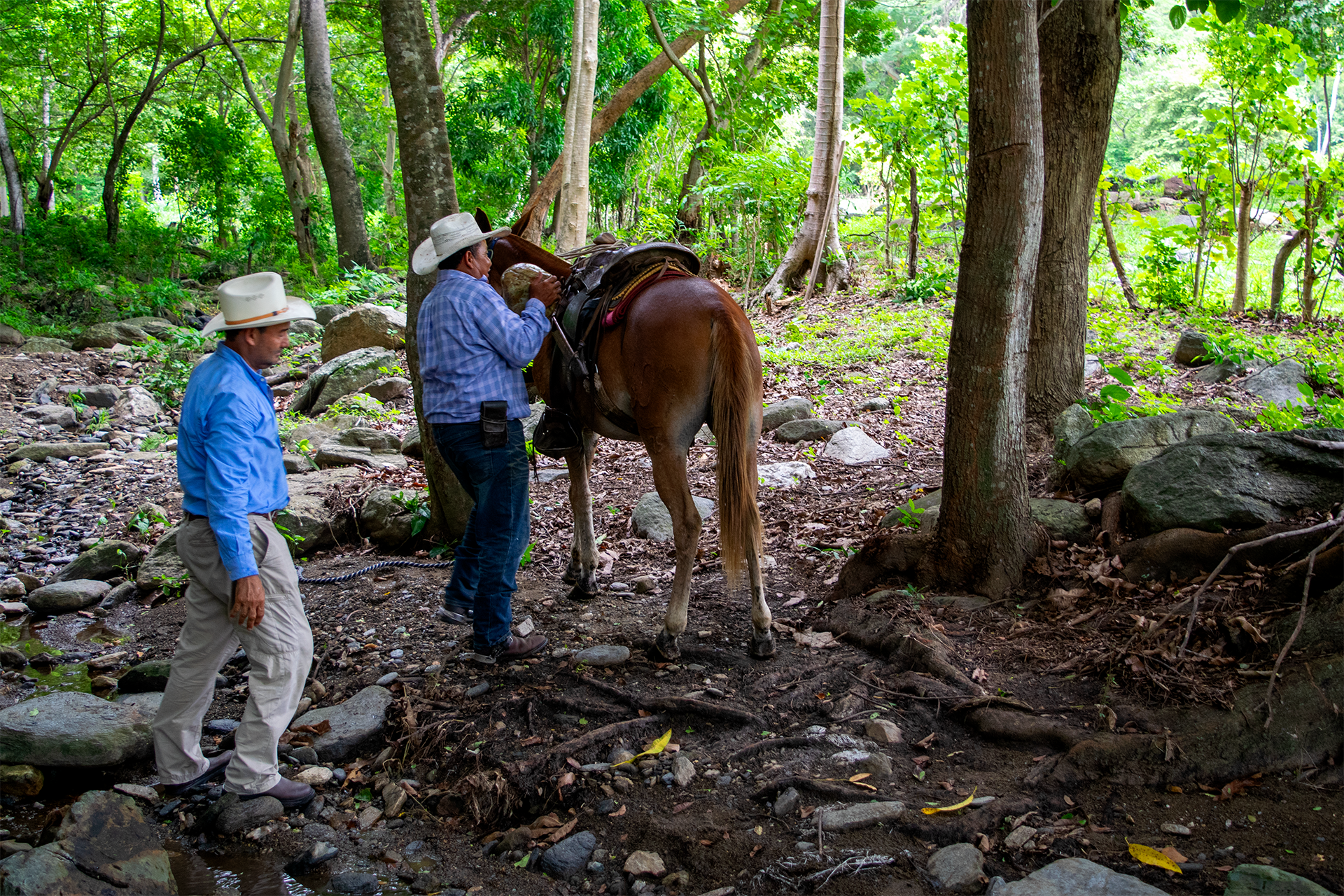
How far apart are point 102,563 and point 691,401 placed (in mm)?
4679

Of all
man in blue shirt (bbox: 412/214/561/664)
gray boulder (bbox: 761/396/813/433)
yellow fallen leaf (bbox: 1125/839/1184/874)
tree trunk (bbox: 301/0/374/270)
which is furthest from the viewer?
tree trunk (bbox: 301/0/374/270)

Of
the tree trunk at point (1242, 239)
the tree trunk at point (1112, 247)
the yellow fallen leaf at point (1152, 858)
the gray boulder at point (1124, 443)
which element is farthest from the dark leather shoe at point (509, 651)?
the tree trunk at point (1242, 239)

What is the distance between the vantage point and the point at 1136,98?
1361 inches

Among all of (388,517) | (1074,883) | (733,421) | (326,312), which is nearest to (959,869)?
(1074,883)

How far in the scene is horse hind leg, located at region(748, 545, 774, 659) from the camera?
4215mm

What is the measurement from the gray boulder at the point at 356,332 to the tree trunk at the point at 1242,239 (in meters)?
11.0

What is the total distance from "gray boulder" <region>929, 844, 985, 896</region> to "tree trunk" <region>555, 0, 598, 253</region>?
763 cm

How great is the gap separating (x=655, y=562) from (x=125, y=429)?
7.33 m

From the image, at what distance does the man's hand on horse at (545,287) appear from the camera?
4625 mm

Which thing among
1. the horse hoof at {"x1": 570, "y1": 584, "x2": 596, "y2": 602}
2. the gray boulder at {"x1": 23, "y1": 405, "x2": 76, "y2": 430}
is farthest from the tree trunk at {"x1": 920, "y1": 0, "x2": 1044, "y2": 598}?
the gray boulder at {"x1": 23, "y1": 405, "x2": 76, "y2": 430}

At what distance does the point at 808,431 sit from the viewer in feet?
25.4

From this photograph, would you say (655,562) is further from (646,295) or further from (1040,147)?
(1040,147)

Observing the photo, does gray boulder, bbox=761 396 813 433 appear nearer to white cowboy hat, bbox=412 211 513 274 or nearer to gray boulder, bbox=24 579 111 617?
white cowboy hat, bbox=412 211 513 274

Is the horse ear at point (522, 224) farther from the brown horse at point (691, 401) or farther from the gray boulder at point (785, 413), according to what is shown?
the gray boulder at point (785, 413)
